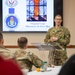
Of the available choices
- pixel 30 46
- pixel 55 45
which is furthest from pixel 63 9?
pixel 55 45

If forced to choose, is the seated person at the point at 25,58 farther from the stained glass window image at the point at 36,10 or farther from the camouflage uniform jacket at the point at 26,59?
the stained glass window image at the point at 36,10

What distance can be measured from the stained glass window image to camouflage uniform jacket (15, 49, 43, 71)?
2.40 meters

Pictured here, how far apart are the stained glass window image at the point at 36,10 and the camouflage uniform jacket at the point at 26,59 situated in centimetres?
240

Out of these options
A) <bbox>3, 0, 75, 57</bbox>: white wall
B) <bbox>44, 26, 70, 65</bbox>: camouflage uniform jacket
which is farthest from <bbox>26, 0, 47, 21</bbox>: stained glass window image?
<bbox>44, 26, 70, 65</bbox>: camouflage uniform jacket

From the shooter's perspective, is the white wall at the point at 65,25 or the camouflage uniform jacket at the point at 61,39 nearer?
the camouflage uniform jacket at the point at 61,39

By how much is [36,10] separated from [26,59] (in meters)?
2.56

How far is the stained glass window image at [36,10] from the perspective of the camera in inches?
221

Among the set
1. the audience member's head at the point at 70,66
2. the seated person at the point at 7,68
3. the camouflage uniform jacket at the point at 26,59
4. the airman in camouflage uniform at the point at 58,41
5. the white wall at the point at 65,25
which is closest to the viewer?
the seated person at the point at 7,68

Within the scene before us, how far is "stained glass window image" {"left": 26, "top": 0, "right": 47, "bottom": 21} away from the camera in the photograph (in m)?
5.61

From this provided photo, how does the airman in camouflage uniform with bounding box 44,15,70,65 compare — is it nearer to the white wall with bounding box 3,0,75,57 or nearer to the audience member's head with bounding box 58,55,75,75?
the white wall with bounding box 3,0,75,57

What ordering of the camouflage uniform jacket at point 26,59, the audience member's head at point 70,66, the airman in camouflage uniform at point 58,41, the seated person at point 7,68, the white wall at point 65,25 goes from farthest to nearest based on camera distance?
the white wall at point 65,25 → the airman in camouflage uniform at point 58,41 → the camouflage uniform jacket at point 26,59 → the audience member's head at point 70,66 → the seated person at point 7,68

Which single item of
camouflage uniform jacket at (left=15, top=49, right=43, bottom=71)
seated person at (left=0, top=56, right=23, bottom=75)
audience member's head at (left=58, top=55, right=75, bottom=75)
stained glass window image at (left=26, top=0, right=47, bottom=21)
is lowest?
camouflage uniform jacket at (left=15, top=49, right=43, bottom=71)

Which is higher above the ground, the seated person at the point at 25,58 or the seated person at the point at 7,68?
the seated person at the point at 7,68

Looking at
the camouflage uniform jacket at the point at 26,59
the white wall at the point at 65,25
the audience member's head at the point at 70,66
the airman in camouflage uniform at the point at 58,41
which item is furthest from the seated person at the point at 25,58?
the white wall at the point at 65,25
